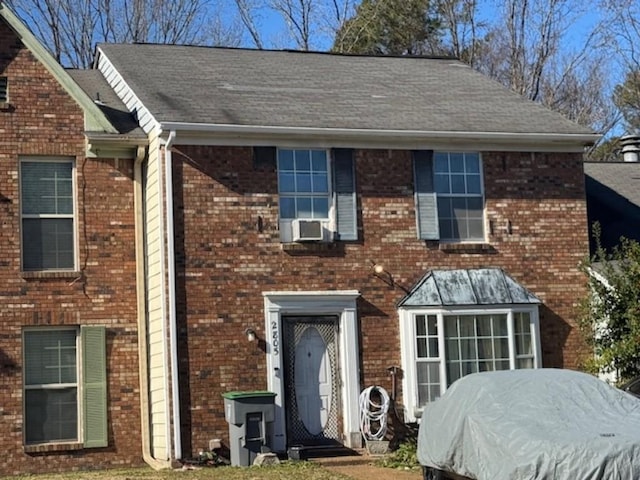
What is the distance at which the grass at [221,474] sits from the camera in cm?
1448

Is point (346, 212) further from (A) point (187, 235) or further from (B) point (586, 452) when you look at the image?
(B) point (586, 452)

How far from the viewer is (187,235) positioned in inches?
669

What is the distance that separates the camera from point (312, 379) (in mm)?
17609

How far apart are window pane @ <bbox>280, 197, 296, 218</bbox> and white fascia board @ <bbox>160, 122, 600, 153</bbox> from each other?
35.3 inches

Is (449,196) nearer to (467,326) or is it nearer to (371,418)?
(467,326)

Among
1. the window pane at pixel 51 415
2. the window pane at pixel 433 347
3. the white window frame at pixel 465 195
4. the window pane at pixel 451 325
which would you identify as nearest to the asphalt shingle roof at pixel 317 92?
the white window frame at pixel 465 195

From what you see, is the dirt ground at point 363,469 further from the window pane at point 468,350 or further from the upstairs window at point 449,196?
the upstairs window at point 449,196

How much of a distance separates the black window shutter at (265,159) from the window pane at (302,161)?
401 mm

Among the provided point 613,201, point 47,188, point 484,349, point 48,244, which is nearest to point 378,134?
point 484,349

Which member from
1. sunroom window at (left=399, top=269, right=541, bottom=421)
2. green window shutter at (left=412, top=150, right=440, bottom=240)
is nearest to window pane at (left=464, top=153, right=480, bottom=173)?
green window shutter at (left=412, top=150, right=440, bottom=240)

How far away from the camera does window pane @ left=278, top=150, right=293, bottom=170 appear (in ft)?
58.2

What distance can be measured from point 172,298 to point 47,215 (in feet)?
8.24

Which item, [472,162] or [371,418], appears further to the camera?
[472,162]

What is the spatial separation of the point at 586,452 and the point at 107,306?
9331 mm
